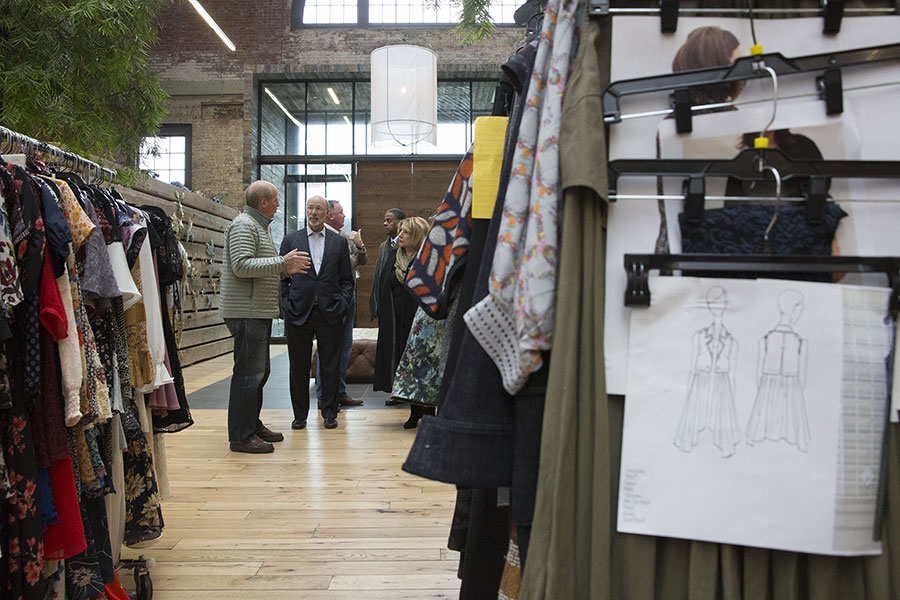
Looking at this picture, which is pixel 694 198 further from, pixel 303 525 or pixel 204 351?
pixel 204 351

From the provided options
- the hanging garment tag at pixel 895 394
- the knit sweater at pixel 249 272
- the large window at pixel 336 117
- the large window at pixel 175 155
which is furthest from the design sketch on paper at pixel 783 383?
the large window at pixel 175 155

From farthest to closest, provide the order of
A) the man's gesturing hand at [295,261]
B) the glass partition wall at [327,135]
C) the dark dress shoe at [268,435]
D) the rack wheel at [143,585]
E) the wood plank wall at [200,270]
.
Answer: the glass partition wall at [327,135] → the wood plank wall at [200,270] → the dark dress shoe at [268,435] → the man's gesturing hand at [295,261] → the rack wheel at [143,585]

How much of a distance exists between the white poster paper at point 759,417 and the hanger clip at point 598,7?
0.43 meters

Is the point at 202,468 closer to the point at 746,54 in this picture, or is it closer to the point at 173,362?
the point at 173,362

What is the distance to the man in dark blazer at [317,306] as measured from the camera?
4520 mm

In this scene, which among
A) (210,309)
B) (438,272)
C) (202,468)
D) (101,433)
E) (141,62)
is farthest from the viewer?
(210,309)

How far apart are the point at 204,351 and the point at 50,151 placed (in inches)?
269

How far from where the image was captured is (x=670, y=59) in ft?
3.67

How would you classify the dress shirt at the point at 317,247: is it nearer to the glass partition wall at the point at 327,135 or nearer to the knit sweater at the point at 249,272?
the knit sweater at the point at 249,272

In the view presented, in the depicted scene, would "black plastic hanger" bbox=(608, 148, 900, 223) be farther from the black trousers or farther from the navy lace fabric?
the black trousers

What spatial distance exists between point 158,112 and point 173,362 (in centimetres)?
383

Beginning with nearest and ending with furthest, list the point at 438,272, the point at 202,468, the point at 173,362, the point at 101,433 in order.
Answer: the point at 438,272 < the point at 101,433 < the point at 173,362 < the point at 202,468

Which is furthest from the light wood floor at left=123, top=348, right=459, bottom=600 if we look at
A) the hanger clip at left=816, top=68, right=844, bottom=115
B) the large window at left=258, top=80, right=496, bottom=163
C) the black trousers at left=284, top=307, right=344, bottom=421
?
the large window at left=258, top=80, right=496, bottom=163

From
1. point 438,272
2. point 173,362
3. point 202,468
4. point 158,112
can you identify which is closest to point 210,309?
point 158,112
